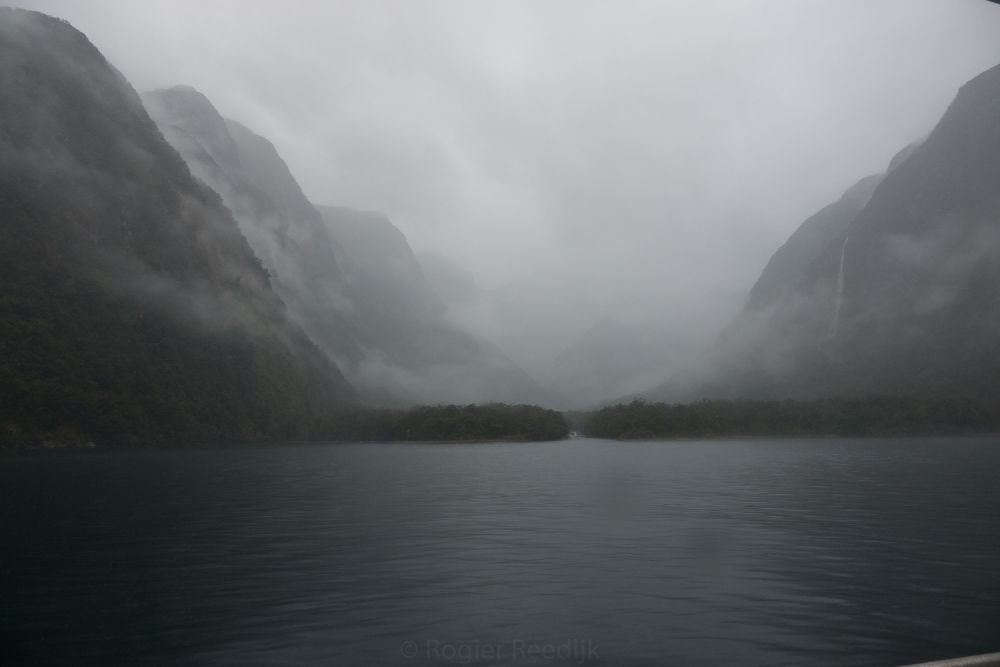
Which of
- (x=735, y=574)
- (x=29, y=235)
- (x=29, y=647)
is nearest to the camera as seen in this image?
(x=29, y=647)

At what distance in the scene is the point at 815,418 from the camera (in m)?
187

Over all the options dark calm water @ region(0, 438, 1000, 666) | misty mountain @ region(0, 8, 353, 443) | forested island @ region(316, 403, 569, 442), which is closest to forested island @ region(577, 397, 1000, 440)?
forested island @ region(316, 403, 569, 442)

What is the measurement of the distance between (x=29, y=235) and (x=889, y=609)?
17203 cm

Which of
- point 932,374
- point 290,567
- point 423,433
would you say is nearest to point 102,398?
point 423,433

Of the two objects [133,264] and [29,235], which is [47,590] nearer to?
[29,235]

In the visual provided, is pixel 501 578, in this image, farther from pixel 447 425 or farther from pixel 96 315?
pixel 447 425

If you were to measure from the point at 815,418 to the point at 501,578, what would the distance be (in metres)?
183

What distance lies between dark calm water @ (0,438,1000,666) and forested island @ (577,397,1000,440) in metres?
143

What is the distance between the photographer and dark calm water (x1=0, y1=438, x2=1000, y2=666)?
15570 millimetres

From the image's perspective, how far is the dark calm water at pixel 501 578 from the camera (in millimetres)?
15570

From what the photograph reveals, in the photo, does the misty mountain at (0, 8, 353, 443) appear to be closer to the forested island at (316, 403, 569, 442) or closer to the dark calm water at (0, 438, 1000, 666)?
the forested island at (316, 403, 569, 442)

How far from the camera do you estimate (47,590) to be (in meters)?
20.7

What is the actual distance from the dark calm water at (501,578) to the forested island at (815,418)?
14280cm

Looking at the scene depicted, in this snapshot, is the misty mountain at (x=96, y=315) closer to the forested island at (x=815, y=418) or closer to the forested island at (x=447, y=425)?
the forested island at (x=447, y=425)
